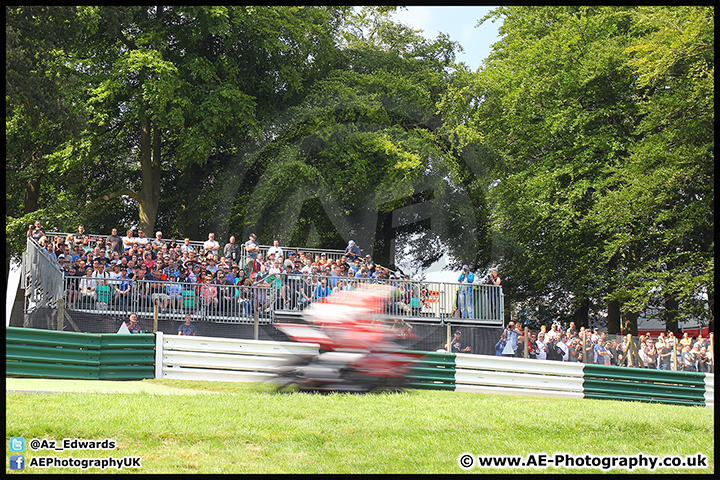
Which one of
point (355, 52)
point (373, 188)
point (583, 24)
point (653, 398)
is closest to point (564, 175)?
point (583, 24)

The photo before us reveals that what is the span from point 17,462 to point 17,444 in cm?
71

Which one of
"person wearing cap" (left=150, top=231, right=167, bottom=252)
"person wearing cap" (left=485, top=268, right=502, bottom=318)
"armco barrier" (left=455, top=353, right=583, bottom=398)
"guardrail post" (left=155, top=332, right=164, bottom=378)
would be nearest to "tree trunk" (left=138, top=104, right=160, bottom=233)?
"person wearing cap" (left=150, top=231, right=167, bottom=252)

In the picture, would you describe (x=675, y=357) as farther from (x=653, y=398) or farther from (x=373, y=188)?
(x=373, y=188)

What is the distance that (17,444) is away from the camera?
27.0 ft

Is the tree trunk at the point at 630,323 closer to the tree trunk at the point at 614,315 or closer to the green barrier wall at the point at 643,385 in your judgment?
the tree trunk at the point at 614,315

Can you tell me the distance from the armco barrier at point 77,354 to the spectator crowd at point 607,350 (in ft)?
34.7

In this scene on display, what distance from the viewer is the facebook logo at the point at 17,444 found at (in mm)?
8159

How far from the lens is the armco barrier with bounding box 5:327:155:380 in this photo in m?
13.2

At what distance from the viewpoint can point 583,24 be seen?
1344 inches

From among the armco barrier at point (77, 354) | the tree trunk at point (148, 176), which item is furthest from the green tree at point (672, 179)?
the armco barrier at point (77, 354)

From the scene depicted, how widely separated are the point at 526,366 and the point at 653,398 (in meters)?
3.43

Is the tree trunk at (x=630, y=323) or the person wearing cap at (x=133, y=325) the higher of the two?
the person wearing cap at (x=133, y=325)

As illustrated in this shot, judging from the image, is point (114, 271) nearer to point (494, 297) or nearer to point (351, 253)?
point (351, 253)
